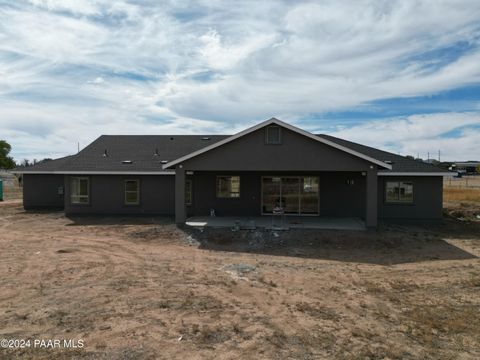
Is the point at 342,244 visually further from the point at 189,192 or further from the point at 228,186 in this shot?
the point at 189,192

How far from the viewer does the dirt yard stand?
234 inches

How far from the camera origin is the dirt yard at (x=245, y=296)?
595cm

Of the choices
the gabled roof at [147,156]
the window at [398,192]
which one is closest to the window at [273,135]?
the gabled roof at [147,156]

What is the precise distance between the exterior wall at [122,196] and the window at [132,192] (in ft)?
0.55

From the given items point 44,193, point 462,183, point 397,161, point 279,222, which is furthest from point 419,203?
point 462,183

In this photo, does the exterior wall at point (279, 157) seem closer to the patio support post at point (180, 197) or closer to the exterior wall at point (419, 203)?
the patio support post at point (180, 197)

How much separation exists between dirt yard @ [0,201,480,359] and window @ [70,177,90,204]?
266 inches

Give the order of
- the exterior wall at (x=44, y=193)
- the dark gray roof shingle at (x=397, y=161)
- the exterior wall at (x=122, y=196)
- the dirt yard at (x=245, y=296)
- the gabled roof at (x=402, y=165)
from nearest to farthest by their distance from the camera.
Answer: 1. the dirt yard at (x=245, y=296)
2. the gabled roof at (x=402, y=165)
3. the dark gray roof shingle at (x=397, y=161)
4. the exterior wall at (x=122, y=196)
5. the exterior wall at (x=44, y=193)

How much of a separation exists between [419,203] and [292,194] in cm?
612

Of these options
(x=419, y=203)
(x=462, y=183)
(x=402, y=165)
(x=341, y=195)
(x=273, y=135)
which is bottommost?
(x=419, y=203)

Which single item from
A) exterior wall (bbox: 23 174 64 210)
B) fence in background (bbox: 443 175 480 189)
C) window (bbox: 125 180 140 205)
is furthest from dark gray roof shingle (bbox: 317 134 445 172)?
fence in background (bbox: 443 175 480 189)

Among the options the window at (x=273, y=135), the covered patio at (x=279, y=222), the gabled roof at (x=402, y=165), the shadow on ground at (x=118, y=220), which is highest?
the window at (x=273, y=135)

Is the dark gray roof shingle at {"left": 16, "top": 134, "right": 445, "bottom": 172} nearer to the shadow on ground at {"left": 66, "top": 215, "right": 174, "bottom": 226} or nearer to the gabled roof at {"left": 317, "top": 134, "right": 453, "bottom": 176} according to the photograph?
the gabled roof at {"left": 317, "top": 134, "right": 453, "bottom": 176}

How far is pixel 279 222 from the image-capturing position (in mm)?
18344
